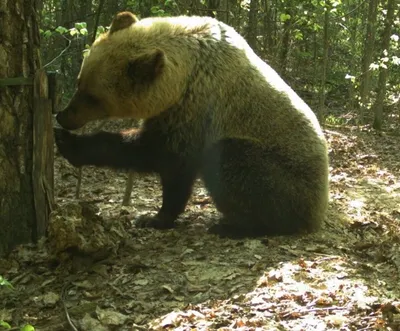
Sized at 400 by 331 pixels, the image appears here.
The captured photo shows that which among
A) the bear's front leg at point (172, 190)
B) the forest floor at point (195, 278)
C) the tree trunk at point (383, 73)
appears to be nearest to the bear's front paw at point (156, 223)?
the bear's front leg at point (172, 190)

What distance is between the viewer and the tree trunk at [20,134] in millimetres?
4754

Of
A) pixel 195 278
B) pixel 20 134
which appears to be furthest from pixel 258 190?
pixel 20 134

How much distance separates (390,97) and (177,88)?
62.3 feet

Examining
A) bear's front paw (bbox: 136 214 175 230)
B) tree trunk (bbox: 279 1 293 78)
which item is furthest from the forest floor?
tree trunk (bbox: 279 1 293 78)

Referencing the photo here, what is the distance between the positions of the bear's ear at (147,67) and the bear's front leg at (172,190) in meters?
0.89

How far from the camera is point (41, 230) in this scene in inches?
203

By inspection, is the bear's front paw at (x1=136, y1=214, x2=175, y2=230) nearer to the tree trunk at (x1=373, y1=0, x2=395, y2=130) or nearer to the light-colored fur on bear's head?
the light-colored fur on bear's head

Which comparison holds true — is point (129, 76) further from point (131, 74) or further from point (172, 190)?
point (172, 190)

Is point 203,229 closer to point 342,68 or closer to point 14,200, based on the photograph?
point 14,200

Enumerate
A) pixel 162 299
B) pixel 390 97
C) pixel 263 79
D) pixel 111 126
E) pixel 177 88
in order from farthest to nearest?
pixel 390 97
pixel 111 126
pixel 263 79
pixel 177 88
pixel 162 299

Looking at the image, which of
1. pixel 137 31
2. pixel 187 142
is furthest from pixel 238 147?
pixel 137 31

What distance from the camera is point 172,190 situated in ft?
20.4

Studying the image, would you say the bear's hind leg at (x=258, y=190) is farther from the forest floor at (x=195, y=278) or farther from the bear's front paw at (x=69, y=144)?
the bear's front paw at (x=69, y=144)

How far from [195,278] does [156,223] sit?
1570mm
